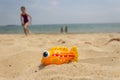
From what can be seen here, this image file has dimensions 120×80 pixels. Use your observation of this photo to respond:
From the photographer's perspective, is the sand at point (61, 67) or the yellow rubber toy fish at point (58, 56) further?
the yellow rubber toy fish at point (58, 56)

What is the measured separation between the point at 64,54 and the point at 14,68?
794 millimetres

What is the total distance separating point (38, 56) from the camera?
168 inches

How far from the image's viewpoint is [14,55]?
424cm

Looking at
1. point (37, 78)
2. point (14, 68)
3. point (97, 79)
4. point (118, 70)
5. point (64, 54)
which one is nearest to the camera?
point (97, 79)

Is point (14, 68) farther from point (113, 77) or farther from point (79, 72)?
point (113, 77)

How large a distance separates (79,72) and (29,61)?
1361 mm

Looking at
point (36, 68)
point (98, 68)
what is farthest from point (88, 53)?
point (98, 68)

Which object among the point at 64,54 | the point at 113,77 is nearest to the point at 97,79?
the point at 113,77

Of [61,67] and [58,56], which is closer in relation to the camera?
[61,67]

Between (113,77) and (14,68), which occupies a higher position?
(113,77)

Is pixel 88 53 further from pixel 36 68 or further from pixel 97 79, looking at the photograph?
pixel 97 79

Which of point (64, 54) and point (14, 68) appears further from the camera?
point (14, 68)

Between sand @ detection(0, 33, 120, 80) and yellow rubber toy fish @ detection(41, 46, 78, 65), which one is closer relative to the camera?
sand @ detection(0, 33, 120, 80)

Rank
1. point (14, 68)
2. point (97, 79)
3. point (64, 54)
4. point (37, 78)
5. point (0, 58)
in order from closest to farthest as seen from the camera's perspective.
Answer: point (97, 79)
point (37, 78)
point (64, 54)
point (14, 68)
point (0, 58)
